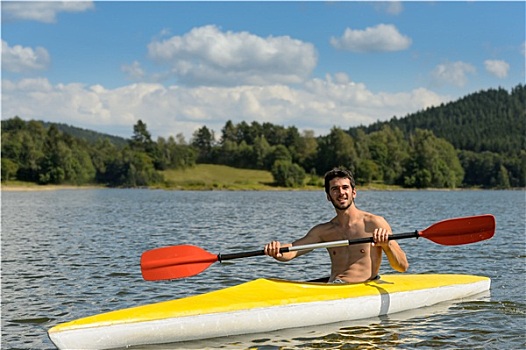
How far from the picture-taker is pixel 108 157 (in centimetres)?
13850

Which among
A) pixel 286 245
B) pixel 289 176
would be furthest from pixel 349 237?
pixel 289 176

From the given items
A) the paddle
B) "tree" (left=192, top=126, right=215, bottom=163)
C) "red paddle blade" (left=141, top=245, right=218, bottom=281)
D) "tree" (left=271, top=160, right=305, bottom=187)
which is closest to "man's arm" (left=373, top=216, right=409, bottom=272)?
the paddle

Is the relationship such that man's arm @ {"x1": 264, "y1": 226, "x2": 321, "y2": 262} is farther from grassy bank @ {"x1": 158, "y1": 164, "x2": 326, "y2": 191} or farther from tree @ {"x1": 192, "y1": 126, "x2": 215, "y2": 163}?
tree @ {"x1": 192, "y1": 126, "x2": 215, "y2": 163}

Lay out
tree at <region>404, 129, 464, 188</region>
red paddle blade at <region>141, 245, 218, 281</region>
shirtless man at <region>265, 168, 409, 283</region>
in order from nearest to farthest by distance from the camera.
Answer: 1. shirtless man at <region>265, 168, 409, 283</region>
2. red paddle blade at <region>141, 245, 218, 281</region>
3. tree at <region>404, 129, 464, 188</region>

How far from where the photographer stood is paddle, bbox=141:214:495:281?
8852mm

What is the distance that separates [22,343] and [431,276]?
638cm

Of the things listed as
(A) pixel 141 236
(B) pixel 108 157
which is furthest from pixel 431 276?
(B) pixel 108 157

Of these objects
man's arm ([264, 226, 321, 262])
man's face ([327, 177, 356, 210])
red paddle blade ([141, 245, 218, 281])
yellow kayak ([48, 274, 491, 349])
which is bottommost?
yellow kayak ([48, 274, 491, 349])

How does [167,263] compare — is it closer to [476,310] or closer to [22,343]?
[22,343]

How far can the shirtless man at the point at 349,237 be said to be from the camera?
8641 millimetres

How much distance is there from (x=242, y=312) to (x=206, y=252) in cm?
145

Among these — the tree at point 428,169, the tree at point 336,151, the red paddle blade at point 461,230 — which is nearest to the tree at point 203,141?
the tree at point 336,151

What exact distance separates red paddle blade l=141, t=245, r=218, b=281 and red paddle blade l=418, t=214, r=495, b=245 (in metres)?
3.35

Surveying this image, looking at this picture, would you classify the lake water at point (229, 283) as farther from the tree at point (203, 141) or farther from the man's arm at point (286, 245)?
the tree at point (203, 141)
